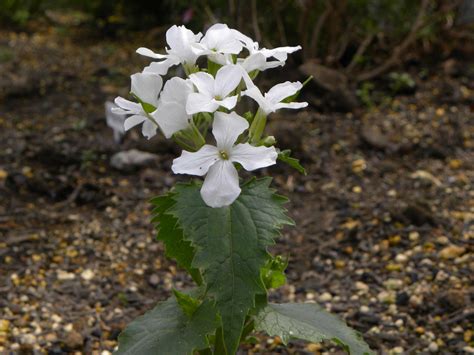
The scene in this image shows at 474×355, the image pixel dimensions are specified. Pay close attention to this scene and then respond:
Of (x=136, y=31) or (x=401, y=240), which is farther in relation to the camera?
(x=136, y=31)

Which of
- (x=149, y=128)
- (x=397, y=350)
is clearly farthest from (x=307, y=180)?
(x=149, y=128)

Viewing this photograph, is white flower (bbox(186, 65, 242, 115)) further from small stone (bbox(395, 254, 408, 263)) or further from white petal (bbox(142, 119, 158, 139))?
small stone (bbox(395, 254, 408, 263))

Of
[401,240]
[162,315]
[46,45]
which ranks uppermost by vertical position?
[162,315]

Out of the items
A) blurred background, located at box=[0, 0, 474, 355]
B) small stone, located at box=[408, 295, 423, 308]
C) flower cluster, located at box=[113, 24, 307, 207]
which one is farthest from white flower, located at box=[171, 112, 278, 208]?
small stone, located at box=[408, 295, 423, 308]

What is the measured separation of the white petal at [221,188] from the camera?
155 centimetres

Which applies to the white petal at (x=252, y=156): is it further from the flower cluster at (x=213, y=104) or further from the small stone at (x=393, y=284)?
the small stone at (x=393, y=284)

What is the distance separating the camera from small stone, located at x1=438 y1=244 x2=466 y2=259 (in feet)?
9.68

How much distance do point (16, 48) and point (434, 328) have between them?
4.63 metres

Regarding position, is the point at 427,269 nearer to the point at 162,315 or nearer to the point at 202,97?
the point at 162,315

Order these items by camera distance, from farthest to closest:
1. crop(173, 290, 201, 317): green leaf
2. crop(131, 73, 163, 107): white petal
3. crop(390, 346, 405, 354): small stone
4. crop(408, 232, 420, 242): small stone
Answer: crop(408, 232, 420, 242): small stone
crop(390, 346, 405, 354): small stone
crop(173, 290, 201, 317): green leaf
crop(131, 73, 163, 107): white petal

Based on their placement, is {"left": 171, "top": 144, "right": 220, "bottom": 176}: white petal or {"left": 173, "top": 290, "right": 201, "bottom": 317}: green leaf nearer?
{"left": 171, "top": 144, "right": 220, "bottom": 176}: white petal

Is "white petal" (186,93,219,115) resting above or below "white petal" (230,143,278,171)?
above

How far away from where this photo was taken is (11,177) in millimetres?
3699

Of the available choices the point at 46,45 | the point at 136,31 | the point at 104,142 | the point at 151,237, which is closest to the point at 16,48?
the point at 46,45
